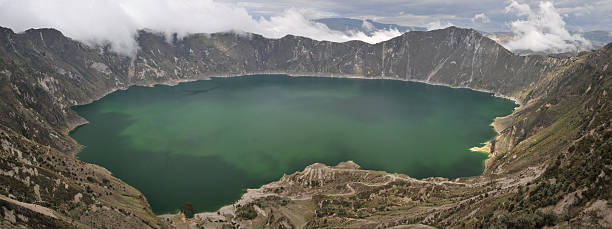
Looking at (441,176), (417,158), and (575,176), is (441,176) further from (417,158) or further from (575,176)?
(575,176)

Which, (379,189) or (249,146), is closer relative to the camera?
(379,189)

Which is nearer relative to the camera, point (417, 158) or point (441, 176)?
point (441, 176)

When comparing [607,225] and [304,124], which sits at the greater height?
[607,225]

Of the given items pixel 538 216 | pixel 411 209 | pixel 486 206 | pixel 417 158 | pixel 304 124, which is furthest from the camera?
pixel 304 124

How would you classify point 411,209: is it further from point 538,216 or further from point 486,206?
point 538,216

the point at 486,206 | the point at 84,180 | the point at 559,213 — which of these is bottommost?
the point at 84,180

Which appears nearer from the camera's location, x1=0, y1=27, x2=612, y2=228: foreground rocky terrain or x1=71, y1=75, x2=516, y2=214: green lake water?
x1=0, y1=27, x2=612, y2=228: foreground rocky terrain

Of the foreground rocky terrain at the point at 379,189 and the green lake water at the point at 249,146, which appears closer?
the foreground rocky terrain at the point at 379,189

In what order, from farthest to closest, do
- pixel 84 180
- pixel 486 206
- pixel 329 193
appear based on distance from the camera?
1. pixel 329 193
2. pixel 84 180
3. pixel 486 206

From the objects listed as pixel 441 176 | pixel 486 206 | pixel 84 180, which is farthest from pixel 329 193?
pixel 84 180
